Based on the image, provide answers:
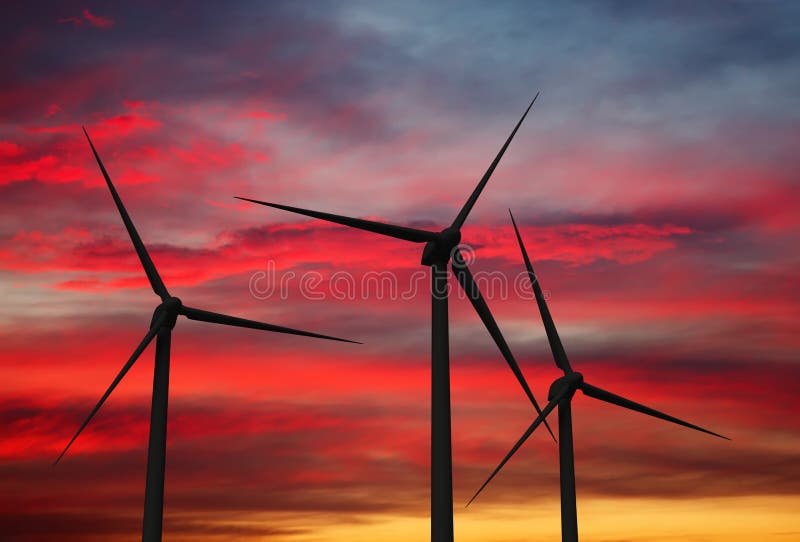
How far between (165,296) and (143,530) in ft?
41.2

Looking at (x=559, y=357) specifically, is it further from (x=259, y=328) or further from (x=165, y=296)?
(x=165, y=296)

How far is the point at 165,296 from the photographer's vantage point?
2232 inches

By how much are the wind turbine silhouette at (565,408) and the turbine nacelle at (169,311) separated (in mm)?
18945

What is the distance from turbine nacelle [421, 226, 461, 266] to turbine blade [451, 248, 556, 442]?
22.9 inches

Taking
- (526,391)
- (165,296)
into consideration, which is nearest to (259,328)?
(165,296)

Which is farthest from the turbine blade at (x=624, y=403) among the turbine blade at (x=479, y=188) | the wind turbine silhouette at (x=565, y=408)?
the turbine blade at (x=479, y=188)

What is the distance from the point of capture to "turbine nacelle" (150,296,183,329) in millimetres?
54938

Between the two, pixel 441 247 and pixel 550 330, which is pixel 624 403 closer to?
pixel 550 330

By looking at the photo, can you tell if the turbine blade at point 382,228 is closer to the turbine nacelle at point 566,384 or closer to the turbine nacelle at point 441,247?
the turbine nacelle at point 441,247


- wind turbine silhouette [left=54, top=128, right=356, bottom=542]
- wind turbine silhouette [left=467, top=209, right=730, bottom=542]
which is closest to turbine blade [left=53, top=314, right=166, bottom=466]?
wind turbine silhouette [left=54, top=128, right=356, bottom=542]

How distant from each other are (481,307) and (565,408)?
1353 cm

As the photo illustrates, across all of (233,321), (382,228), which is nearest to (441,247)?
(382,228)

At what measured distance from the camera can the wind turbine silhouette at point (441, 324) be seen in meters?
46.8

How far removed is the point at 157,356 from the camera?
53.6 metres
